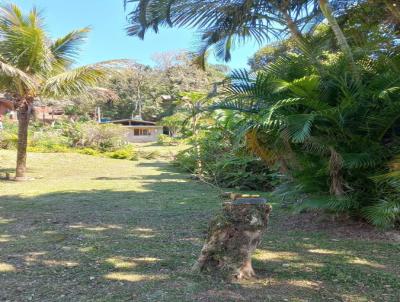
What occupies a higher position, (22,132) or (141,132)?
(141,132)

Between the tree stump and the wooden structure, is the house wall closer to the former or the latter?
A: the wooden structure

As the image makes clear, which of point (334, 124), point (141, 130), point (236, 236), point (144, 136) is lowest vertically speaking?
point (236, 236)

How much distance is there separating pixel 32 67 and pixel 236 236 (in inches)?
371

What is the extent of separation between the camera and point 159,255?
4.21 metres

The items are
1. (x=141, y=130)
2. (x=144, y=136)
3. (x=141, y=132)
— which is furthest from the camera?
(x=141, y=132)

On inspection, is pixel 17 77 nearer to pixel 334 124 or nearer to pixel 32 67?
pixel 32 67

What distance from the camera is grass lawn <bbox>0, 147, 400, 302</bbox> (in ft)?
10.4

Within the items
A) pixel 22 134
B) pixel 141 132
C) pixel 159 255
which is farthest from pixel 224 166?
pixel 141 132

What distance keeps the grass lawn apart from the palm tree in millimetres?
3847

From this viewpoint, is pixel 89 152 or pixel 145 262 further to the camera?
pixel 89 152

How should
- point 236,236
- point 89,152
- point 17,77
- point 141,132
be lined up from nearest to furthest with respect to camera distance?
1. point 236,236
2. point 17,77
3. point 89,152
4. point 141,132

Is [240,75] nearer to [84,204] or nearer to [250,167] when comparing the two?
[84,204]

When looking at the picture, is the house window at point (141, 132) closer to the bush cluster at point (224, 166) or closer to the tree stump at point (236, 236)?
the bush cluster at point (224, 166)

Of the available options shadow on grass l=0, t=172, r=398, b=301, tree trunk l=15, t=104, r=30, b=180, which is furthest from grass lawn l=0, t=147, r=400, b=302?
tree trunk l=15, t=104, r=30, b=180
